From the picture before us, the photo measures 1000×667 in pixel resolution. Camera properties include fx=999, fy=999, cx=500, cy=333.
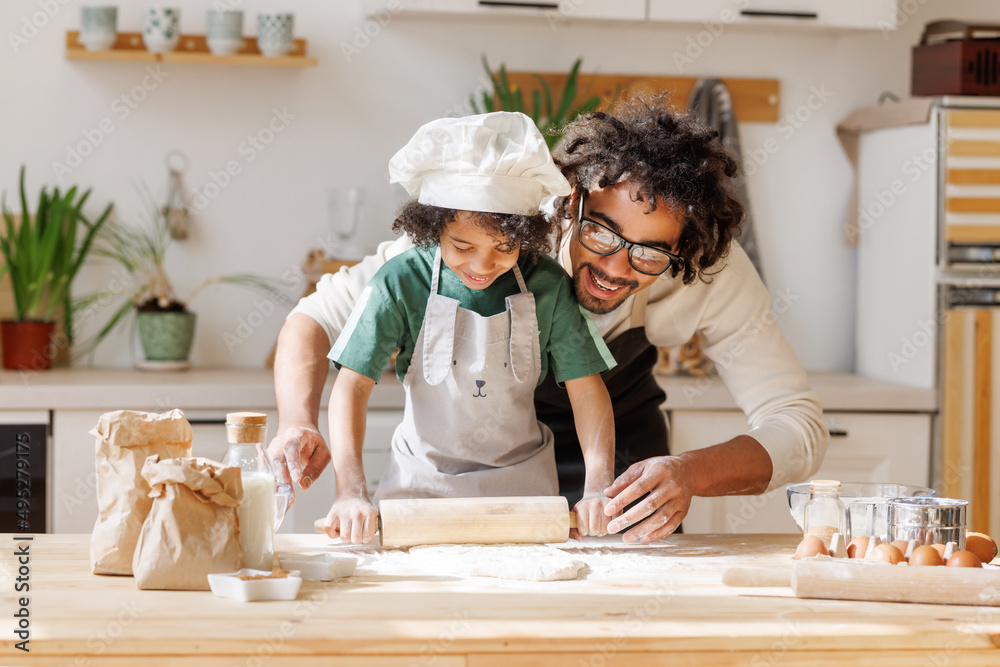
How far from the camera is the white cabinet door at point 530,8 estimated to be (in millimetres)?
2535

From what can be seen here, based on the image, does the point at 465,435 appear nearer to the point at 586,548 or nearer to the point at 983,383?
the point at 586,548

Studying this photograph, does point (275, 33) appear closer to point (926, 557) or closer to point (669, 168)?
point (669, 168)

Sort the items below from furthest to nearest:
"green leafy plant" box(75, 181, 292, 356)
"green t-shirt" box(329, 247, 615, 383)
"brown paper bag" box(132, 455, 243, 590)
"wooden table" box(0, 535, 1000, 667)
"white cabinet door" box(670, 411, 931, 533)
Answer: "green leafy plant" box(75, 181, 292, 356) < "white cabinet door" box(670, 411, 931, 533) < "green t-shirt" box(329, 247, 615, 383) < "brown paper bag" box(132, 455, 243, 590) < "wooden table" box(0, 535, 1000, 667)

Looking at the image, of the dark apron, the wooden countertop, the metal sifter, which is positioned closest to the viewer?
the metal sifter

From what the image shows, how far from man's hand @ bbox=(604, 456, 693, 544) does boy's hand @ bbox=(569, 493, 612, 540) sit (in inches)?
0.4

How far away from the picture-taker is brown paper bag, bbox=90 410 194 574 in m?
1.02

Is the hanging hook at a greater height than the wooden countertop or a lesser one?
greater

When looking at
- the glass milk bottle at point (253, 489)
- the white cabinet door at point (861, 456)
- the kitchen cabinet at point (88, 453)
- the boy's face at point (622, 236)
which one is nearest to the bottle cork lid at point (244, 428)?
the glass milk bottle at point (253, 489)

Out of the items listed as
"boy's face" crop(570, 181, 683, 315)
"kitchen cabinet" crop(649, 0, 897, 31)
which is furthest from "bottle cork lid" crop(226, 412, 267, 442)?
"kitchen cabinet" crop(649, 0, 897, 31)

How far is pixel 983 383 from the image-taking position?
2.51m

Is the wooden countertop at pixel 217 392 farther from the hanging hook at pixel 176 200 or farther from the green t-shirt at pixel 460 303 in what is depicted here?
the green t-shirt at pixel 460 303

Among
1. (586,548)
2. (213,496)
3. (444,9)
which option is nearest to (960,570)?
(586,548)

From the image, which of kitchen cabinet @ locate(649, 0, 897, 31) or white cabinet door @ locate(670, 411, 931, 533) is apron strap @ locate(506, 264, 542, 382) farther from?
kitchen cabinet @ locate(649, 0, 897, 31)

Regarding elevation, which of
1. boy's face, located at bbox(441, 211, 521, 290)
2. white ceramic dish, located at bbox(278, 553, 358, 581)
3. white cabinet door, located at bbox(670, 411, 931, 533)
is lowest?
white cabinet door, located at bbox(670, 411, 931, 533)
